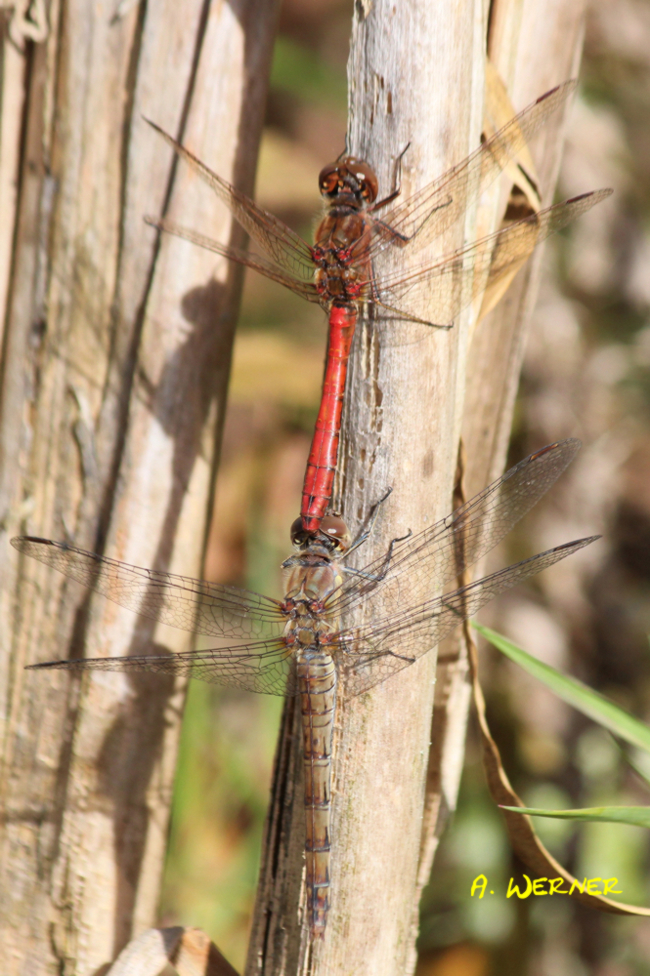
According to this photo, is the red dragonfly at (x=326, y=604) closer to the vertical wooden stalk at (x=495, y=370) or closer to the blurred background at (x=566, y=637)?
the vertical wooden stalk at (x=495, y=370)

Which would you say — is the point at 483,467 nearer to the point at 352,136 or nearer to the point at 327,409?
the point at 327,409

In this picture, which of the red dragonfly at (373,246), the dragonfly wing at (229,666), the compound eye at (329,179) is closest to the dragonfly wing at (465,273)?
the red dragonfly at (373,246)

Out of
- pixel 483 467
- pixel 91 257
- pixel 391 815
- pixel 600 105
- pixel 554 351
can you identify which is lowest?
pixel 391 815

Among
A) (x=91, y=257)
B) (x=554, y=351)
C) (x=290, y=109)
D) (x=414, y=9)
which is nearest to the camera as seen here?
(x=414, y=9)

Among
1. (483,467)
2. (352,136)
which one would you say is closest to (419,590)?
(483,467)

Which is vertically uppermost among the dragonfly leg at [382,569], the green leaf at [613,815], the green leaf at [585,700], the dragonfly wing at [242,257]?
the dragonfly wing at [242,257]

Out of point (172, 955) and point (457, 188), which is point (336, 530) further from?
point (172, 955)
